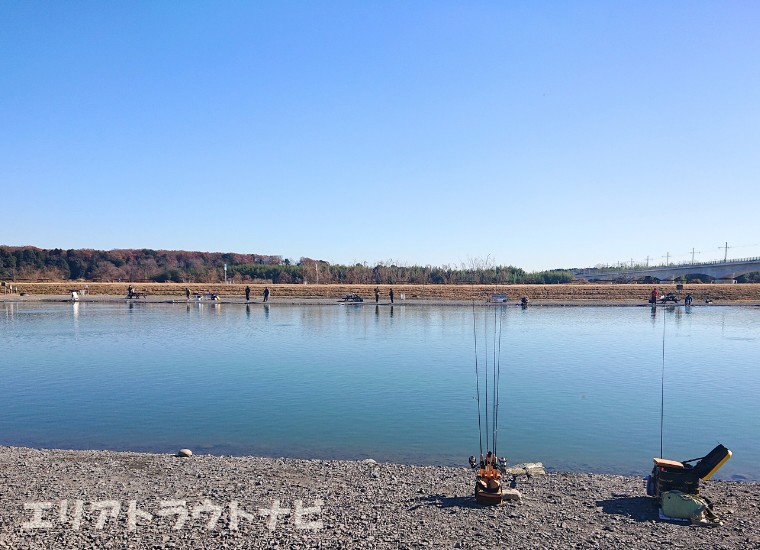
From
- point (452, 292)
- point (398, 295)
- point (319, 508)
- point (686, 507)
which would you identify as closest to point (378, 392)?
point (319, 508)

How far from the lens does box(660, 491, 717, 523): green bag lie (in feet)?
29.1

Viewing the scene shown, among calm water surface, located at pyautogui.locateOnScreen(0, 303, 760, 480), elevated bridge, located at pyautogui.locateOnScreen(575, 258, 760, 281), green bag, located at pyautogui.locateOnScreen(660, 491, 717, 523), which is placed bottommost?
calm water surface, located at pyautogui.locateOnScreen(0, 303, 760, 480)

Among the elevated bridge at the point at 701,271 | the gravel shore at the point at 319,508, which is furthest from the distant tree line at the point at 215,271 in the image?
the gravel shore at the point at 319,508

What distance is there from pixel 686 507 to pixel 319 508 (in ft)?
17.4

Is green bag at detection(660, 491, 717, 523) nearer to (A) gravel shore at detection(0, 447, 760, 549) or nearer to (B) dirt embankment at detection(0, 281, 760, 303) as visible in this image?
(A) gravel shore at detection(0, 447, 760, 549)

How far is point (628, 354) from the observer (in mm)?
28234

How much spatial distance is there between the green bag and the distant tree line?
85.2m

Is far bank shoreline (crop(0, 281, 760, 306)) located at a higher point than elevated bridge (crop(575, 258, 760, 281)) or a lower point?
lower

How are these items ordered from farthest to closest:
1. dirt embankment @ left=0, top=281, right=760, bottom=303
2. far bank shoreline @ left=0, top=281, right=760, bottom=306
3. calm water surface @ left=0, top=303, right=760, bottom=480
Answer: dirt embankment @ left=0, top=281, right=760, bottom=303, far bank shoreline @ left=0, top=281, right=760, bottom=306, calm water surface @ left=0, top=303, right=760, bottom=480

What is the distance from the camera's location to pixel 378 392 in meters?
19.2

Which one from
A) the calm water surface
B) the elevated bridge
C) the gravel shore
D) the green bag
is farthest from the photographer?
the elevated bridge

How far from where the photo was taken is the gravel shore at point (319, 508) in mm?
8062

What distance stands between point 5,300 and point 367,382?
60.2 m

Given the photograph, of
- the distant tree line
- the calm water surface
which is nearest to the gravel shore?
the calm water surface
